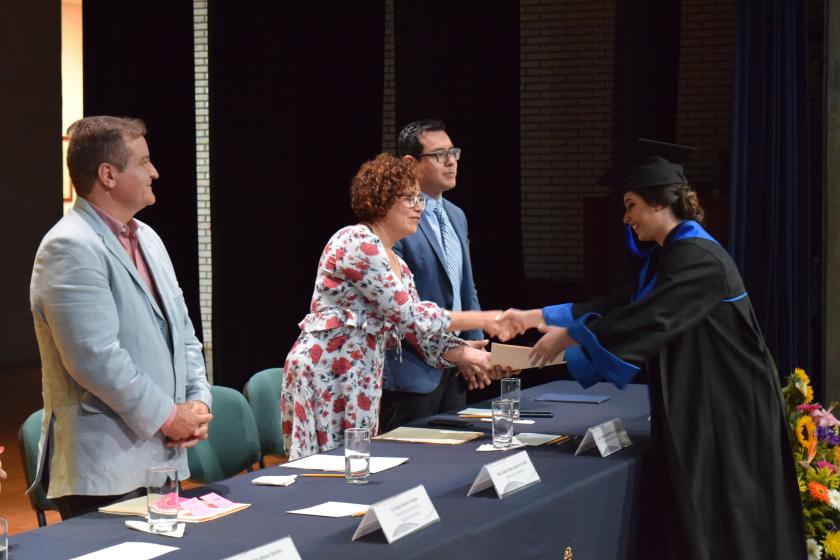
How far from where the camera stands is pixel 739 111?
5992mm

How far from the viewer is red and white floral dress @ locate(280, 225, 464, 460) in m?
3.18

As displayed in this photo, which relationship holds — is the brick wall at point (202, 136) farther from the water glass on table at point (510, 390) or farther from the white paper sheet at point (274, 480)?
the white paper sheet at point (274, 480)

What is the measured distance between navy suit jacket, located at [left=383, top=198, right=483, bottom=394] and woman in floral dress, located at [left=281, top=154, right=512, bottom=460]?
0.85 feet

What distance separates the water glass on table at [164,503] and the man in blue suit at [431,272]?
158 cm

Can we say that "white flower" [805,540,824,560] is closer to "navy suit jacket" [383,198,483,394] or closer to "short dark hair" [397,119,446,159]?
"navy suit jacket" [383,198,483,394]

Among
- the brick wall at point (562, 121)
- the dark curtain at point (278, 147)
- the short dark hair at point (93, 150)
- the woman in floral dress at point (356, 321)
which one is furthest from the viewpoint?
the brick wall at point (562, 121)

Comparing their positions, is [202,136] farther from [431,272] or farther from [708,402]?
[708,402]

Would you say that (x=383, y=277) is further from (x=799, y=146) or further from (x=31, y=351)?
(x=31, y=351)

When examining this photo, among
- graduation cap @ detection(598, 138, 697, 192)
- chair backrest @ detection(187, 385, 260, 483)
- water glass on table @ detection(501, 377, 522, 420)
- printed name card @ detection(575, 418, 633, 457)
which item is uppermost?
graduation cap @ detection(598, 138, 697, 192)

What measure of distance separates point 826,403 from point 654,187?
3.48 meters

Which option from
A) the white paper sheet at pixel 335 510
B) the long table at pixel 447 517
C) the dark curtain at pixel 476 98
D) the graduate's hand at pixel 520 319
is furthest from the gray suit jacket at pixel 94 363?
the dark curtain at pixel 476 98

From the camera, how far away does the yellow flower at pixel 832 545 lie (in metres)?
3.20

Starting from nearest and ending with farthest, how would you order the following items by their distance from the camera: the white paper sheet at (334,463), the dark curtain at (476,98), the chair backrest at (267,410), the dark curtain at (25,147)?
the white paper sheet at (334,463) → the chair backrest at (267,410) → the dark curtain at (476,98) → the dark curtain at (25,147)

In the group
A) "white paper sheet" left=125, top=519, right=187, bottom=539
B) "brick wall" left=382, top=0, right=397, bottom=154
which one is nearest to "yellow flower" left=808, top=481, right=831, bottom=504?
"white paper sheet" left=125, top=519, right=187, bottom=539
